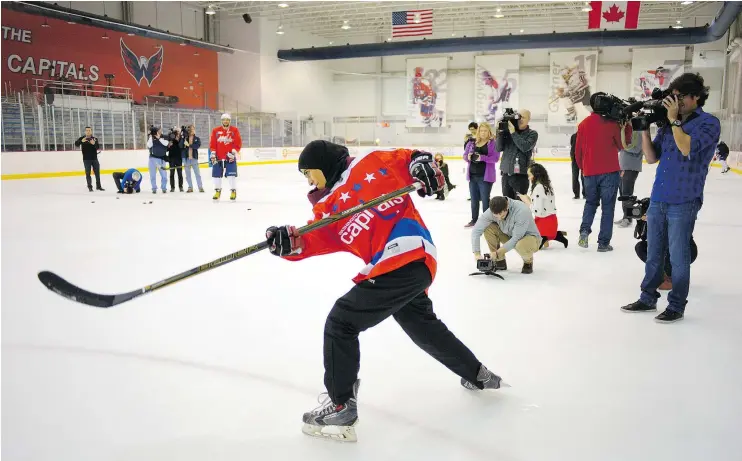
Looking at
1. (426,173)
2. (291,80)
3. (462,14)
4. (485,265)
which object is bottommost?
(485,265)

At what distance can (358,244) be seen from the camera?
1987 mm

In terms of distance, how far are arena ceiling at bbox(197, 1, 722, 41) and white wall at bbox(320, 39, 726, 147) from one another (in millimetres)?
1506

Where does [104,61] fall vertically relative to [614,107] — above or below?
above

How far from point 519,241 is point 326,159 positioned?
2739 mm

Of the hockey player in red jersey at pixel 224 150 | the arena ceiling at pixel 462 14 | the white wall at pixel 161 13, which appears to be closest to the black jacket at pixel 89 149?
the hockey player in red jersey at pixel 224 150

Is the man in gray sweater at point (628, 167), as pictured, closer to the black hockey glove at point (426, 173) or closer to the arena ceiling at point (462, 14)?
the black hockey glove at point (426, 173)

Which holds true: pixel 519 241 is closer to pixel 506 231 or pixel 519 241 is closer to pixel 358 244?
pixel 506 231

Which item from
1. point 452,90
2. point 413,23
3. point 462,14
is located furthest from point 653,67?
point 413,23

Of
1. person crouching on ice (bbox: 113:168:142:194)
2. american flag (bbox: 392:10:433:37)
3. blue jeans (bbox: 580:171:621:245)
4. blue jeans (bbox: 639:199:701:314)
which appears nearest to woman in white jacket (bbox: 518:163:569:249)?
blue jeans (bbox: 580:171:621:245)

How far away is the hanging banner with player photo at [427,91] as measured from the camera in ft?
90.3

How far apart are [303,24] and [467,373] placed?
81.5 ft

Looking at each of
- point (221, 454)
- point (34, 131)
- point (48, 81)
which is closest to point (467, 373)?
point (221, 454)

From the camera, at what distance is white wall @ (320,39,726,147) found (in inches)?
988

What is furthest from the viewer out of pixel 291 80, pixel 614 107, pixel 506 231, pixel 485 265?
pixel 291 80
